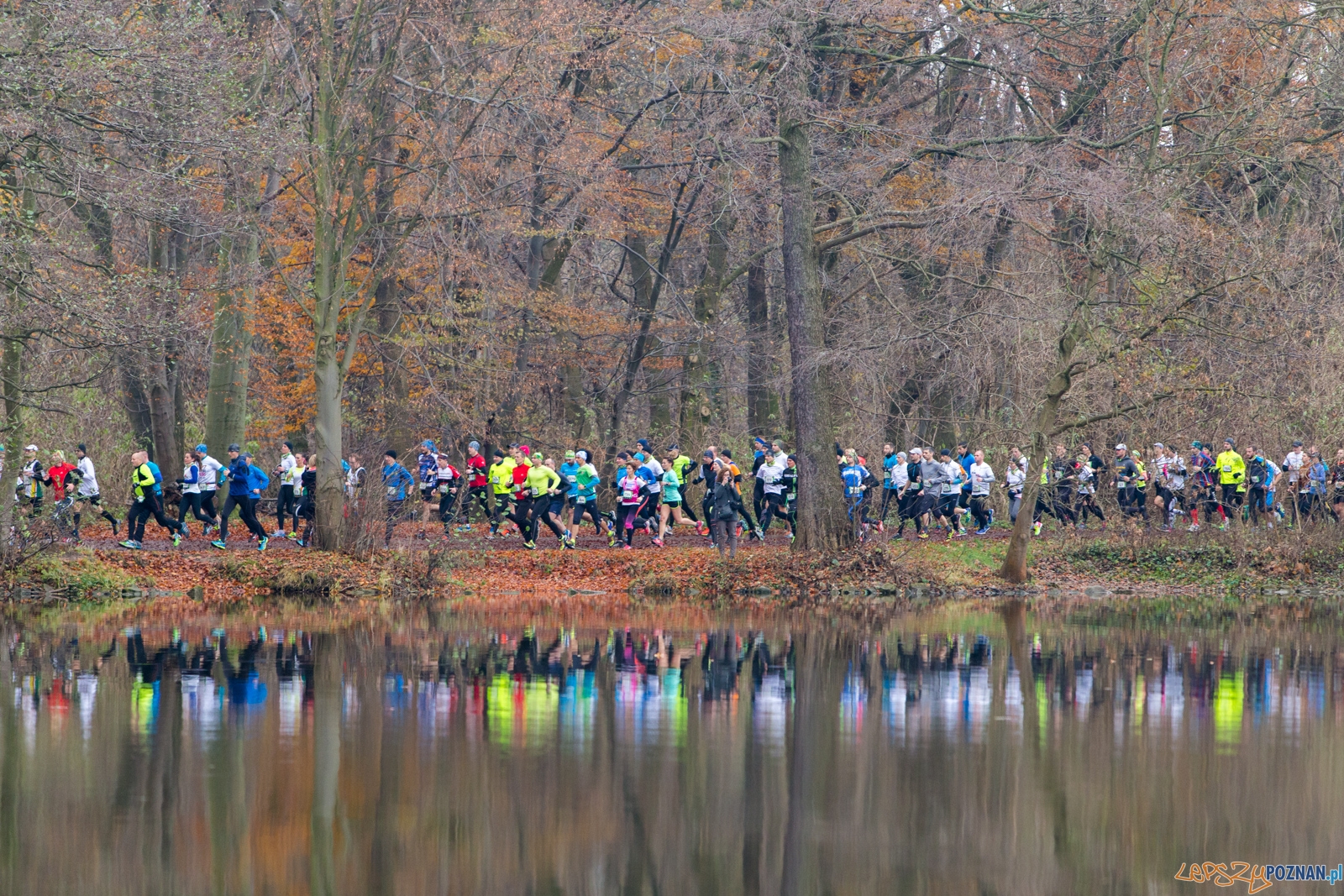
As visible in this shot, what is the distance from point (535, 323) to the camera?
36094 millimetres

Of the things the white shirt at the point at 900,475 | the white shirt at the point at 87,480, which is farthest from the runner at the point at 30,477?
the white shirt at the point at 900,475

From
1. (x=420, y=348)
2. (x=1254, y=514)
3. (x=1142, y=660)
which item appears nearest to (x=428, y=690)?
(x=1142, y=660)

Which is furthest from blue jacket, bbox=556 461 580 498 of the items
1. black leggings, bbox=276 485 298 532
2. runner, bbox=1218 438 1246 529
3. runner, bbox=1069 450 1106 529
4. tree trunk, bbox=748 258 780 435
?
runner, bbox=1218 438 1246 529

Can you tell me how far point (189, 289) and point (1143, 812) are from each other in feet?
73.1

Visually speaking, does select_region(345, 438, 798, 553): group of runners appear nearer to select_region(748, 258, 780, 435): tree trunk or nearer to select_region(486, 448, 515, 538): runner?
select_region(486, 448, 515, 538): runner

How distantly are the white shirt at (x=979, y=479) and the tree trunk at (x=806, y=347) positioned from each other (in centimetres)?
561

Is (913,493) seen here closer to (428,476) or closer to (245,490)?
(428,476)

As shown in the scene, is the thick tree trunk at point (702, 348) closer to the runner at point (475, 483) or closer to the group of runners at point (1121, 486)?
the group of runners at point (1121, 486)

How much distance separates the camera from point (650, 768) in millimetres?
9266

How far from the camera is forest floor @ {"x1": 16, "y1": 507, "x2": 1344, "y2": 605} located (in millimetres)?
22594

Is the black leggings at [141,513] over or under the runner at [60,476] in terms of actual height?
under

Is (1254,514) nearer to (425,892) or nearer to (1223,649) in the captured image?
(1223,649)

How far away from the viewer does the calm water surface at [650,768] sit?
7129 millimetres

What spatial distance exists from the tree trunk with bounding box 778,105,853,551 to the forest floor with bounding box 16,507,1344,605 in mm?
757
